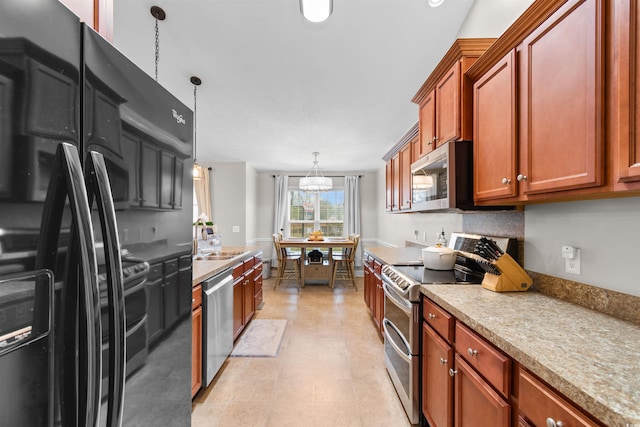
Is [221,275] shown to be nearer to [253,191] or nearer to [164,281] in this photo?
[164,281]

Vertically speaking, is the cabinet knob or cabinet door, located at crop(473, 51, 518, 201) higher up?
cabinet door, located at crop(473, 51, 518, 201)

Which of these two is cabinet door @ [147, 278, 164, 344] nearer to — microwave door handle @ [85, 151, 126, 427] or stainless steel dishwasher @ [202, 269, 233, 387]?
microwave door handle @ [85, 151, 126, 427]

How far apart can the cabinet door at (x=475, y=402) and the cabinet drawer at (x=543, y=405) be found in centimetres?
10

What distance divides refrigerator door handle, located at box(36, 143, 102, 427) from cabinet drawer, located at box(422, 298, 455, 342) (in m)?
1.37

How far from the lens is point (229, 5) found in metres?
2.06

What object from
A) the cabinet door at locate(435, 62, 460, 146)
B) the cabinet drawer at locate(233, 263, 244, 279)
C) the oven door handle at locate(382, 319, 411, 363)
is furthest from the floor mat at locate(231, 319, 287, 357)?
the cabinet door at locate(435, 62, 460, 146)

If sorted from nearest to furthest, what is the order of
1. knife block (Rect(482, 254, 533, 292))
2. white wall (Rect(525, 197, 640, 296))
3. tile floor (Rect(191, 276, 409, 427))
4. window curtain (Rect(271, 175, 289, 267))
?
white wall (Rect(525, 197, 640, 296)), knife block (Rect(482, 254, 533, 292)), tile floor (Rect(191, 276, 409, 427)), window curtain (Rect(271, 175, 289, 267))

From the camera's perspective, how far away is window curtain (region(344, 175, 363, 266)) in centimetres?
678

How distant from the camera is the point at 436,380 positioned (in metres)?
1.53

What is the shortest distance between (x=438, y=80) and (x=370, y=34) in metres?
0.70

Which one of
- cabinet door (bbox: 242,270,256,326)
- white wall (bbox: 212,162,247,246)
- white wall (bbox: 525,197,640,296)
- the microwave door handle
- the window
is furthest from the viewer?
the window

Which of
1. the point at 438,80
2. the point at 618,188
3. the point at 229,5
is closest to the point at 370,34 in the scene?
the point at 438,80

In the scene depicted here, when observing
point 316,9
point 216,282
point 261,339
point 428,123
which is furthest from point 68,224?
point 261,339

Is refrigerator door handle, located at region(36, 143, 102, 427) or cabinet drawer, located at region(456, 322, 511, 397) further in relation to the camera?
cabinet drawer, located at region(456, 322, 511, 397)
